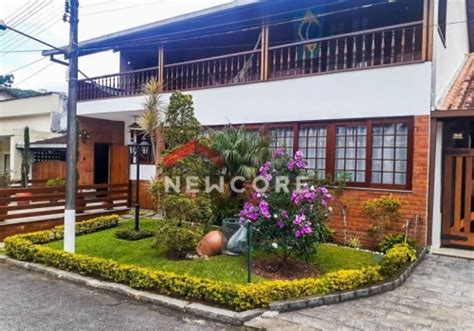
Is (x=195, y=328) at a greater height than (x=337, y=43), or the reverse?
(x=337, y=43)

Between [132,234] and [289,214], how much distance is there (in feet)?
15.6

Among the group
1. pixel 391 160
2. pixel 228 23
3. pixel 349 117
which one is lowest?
pixel 391 160

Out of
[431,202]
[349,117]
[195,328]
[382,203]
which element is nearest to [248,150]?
[349,117]

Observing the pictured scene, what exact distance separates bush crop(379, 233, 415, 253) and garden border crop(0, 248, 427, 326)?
3.70 feet

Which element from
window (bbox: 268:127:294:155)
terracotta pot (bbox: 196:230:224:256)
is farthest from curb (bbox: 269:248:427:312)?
window (bbox: 268:127:294:155)

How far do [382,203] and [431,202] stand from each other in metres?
1.05

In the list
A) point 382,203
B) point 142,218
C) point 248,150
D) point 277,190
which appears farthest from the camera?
point 142,218

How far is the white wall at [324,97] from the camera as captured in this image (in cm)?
823

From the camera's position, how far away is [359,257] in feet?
25.1

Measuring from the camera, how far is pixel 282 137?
1025cm

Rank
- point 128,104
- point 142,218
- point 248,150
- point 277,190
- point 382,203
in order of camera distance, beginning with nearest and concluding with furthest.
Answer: point 277,190 < point 382,203 < point 248,150 < point 142,218 < point 128,104

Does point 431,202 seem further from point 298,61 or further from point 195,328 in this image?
point 195,328

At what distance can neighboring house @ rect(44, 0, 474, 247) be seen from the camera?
27.0 ft

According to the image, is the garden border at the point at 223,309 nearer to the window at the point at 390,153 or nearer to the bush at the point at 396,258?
the bush at the point at 396,258
